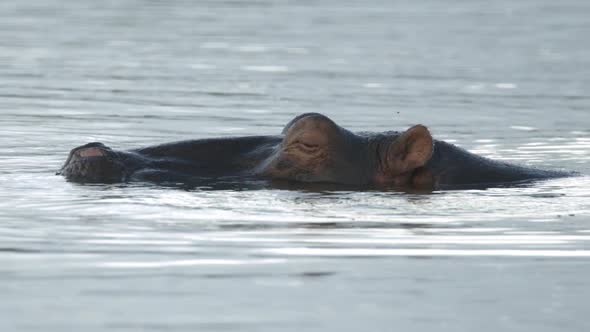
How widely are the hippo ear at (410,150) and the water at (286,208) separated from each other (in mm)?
303

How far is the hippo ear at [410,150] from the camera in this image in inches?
351

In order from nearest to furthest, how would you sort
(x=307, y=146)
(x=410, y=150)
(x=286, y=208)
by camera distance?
(x=286, y=208) → (x=307, y=146) → (x=410, y=150)

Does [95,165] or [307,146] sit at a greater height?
[307,146]

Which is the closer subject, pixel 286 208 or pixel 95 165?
pixel 286 208

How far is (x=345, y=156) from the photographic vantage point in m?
9.13

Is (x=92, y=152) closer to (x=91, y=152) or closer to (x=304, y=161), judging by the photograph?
(x=91, y=152)

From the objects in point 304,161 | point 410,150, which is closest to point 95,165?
point 304,161

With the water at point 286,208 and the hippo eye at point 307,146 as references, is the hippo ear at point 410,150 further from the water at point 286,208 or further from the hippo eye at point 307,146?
the hippo eye at point 307,146

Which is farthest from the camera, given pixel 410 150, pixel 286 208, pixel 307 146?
pixel 410 150

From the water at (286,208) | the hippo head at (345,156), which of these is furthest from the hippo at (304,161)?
the water at (286,208)

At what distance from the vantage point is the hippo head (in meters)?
8.88

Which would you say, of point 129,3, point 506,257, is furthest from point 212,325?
point 129,3

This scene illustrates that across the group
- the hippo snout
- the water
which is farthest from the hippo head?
the hippo snout

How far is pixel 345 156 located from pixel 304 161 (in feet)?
0.93
